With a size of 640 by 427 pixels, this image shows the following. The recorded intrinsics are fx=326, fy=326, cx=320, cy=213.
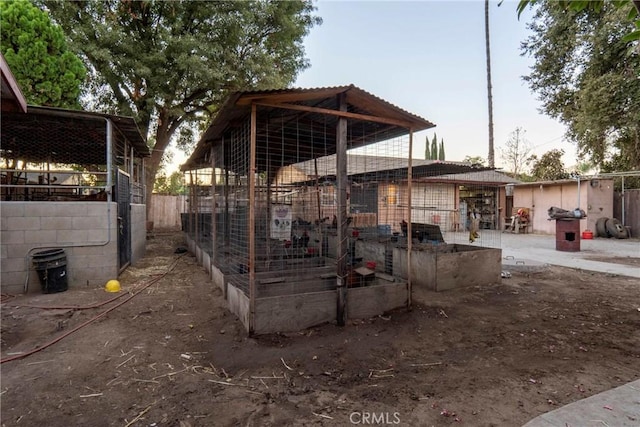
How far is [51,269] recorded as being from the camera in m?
5.16

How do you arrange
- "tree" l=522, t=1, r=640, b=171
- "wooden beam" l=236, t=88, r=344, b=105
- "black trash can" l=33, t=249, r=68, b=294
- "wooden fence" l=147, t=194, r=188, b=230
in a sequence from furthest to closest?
"wooden fence" l=147, t=194, r=188, b=230
"tree" l=522, t=1, r=640, b=171
"black trash can" l=33, t=249, r=68, b=294
"wooden beam" l=236, t=88, r=344, b=105

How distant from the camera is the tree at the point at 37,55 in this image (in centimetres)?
802

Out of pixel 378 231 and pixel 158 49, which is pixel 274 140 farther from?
pixel 158 49

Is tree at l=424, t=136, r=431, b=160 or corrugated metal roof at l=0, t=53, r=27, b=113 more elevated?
tree at l=424, t=136, r=431, b=160

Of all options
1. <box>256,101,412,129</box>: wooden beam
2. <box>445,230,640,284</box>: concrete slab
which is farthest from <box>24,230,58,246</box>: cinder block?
<box>445,230,640,284</box>: concrete slab

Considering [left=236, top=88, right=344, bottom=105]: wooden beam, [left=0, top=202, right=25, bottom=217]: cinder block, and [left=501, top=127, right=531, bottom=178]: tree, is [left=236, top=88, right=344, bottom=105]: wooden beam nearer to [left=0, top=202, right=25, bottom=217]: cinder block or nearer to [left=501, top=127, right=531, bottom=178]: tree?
[left=0, top=202, right=25, bottom=217]: cinder block

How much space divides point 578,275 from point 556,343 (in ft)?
14.8

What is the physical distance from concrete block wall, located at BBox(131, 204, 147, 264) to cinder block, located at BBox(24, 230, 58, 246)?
2.24m

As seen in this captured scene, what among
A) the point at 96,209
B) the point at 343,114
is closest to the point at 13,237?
the point at 96,209

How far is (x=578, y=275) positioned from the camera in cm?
704

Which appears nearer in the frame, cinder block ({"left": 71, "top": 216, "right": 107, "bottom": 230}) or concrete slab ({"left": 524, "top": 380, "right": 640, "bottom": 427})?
concrete slab ({"left": 524, "top": 380, "right": 640, "bottom": 427})

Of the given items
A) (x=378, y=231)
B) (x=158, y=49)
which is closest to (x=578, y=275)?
(x=378, y=231)

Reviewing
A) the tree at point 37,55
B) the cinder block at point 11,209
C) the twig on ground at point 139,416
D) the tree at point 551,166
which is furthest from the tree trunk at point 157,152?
the tree at point 551,166

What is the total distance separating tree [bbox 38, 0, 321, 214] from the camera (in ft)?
36.5
